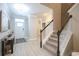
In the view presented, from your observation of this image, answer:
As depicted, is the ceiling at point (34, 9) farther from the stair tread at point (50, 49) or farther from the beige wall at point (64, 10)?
the stair tread at point (50, 49)

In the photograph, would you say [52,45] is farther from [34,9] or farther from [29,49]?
[34,9]

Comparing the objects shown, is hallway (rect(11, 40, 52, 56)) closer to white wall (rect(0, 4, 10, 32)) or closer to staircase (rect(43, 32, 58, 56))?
staircase (rect(43, 32, 58, 56))

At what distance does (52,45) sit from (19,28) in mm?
576

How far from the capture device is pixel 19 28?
6.55ft

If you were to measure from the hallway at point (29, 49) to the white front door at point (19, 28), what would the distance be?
136 millimetres

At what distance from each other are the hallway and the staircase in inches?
2.4

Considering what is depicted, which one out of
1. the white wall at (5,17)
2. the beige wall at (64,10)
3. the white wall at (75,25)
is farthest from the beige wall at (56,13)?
the white wall at (5,17)

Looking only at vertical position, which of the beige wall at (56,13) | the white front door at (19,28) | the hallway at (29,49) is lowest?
the hallway at (29,49)

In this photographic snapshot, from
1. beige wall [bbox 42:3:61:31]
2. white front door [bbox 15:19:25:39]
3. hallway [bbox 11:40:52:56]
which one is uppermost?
beige wall [bbox 42:3:61:31]

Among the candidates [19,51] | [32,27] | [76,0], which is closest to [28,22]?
[32,27]

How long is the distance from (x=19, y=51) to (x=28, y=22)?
463 mm

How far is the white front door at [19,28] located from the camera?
1.98 metres

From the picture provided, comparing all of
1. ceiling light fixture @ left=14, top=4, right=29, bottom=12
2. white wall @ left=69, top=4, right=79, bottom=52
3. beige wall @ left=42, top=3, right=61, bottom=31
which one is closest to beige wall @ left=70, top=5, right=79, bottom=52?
white wall @ left=69, top=4, right=79, bottom=52

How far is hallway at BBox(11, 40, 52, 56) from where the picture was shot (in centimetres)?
195
